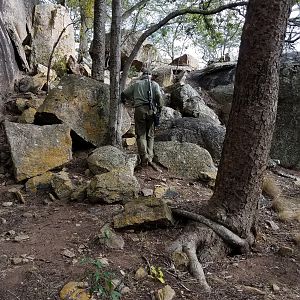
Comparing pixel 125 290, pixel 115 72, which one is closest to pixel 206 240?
pixel 125 290

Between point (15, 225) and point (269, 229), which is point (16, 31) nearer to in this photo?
point (15, 225)

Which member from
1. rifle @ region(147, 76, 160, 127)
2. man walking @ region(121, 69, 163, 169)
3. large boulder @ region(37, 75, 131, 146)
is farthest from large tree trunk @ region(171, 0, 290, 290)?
large boulder @ region(37, 75, 131, 146)

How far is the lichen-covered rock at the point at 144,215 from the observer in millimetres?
4508

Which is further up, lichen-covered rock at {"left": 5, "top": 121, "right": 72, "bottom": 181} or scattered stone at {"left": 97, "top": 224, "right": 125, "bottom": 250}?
lichen-covered rock at {"left": 5, "top": 121, "right": 72, "bottom": 181}

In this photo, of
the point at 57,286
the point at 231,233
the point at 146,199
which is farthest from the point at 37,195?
the point at 231,233

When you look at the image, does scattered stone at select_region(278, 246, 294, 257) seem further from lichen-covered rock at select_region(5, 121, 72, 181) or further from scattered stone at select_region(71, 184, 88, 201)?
lichen-covered rock at select_region(5, 121, 72, 181)

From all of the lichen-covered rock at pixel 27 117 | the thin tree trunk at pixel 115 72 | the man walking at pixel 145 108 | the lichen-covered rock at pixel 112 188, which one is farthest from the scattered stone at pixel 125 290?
the lichen-covered rock at pixel 27 117

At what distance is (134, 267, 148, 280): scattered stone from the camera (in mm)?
3570

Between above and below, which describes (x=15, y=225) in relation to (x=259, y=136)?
below

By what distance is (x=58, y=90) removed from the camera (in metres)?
7.67

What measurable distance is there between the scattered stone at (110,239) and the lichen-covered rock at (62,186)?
152 centimetres

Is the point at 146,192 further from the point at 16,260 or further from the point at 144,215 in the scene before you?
the point at 16,260

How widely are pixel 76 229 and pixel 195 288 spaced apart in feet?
6.09

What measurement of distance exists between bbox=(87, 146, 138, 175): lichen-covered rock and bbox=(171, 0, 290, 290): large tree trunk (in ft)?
6.86
